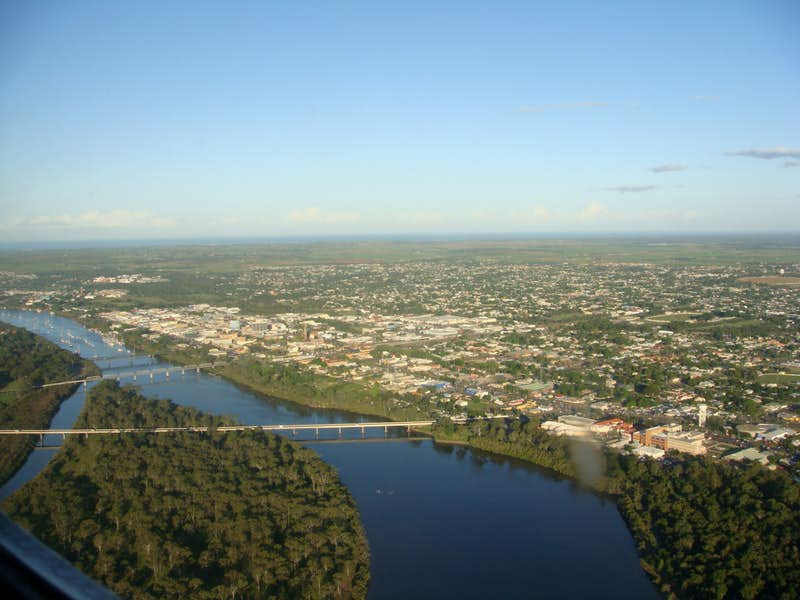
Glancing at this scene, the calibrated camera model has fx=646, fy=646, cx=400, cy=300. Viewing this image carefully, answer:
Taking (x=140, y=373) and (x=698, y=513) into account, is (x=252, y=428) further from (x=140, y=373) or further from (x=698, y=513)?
(x=698, y=513)

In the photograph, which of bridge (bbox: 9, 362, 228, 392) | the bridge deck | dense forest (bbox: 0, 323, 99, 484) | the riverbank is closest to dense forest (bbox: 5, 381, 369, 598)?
the bridge deck

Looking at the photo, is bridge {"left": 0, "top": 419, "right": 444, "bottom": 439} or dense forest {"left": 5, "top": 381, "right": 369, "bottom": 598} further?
bridge {"left": 0, "top": 419, "right": 444, "bottom": 439}

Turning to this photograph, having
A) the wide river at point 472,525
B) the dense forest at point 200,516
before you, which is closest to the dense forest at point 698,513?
the wide river at point 472,525

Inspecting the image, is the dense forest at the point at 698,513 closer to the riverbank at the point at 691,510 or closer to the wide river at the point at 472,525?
the riverbank at the point at 691,510

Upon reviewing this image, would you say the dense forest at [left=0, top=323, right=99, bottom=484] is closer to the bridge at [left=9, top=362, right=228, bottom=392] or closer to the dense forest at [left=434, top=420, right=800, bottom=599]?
the bridge at [left=9, top=362, right=228, bottom=392]

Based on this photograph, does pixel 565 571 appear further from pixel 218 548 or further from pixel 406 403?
pixel 406 403

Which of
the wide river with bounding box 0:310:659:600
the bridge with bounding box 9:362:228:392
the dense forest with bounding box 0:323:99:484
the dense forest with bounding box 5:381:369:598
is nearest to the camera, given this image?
the dense forest with bounding box 5:381:369:598

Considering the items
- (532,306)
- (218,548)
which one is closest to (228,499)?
(218,548)
